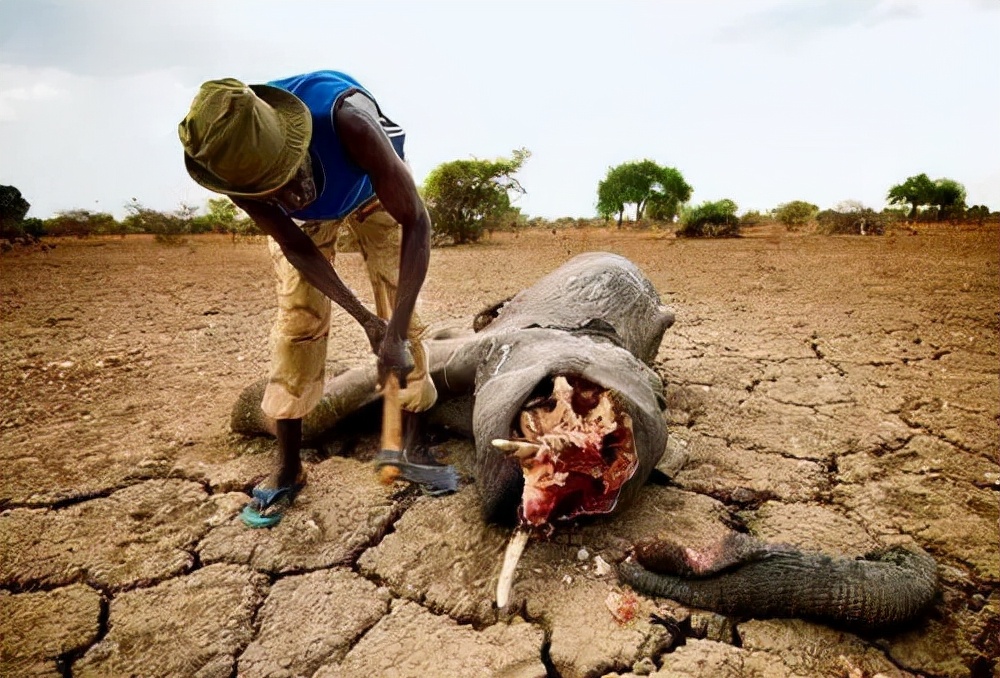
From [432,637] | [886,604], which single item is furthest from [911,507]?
[432,637]

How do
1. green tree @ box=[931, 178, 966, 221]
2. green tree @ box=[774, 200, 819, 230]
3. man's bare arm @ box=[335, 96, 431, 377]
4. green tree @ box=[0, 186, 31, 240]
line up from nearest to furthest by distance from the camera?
man's bare arm @ box=[335, 96, 431, 377]
green tree @ box=[0, 186, 31, 240]
green tree @ box=[774, 200, 819, 230]
green tree @ box=[931, 178, 966, 221]

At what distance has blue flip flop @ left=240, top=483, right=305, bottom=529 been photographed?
190 cm

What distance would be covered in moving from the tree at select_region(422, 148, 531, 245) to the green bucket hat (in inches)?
352

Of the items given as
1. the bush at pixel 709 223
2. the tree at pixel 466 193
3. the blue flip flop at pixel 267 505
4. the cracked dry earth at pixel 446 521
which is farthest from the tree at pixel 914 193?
the blue flip flop at pixel 267 505

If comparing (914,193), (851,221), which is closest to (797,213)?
(851,221)

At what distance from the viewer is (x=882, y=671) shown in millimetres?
1319

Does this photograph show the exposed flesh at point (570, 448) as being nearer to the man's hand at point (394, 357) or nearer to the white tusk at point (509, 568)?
the white tusk at point (509, 568)

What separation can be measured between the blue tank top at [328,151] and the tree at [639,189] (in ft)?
69.5

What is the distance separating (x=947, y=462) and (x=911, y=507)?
0.45 metres

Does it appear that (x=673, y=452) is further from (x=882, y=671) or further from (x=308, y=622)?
(x=308, y=622)

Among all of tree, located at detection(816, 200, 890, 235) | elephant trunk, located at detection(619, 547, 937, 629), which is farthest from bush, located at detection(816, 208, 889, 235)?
elephant trunk, located at detection(619, 547, 937, 629)

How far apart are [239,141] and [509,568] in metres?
1.33

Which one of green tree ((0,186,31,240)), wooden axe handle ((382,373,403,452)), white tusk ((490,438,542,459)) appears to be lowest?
wooden axe handle ((382,373,403,452))

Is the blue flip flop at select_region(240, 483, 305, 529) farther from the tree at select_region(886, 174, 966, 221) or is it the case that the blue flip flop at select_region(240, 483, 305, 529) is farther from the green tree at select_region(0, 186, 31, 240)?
the tree at select_region(886, 174, 966, 221)
